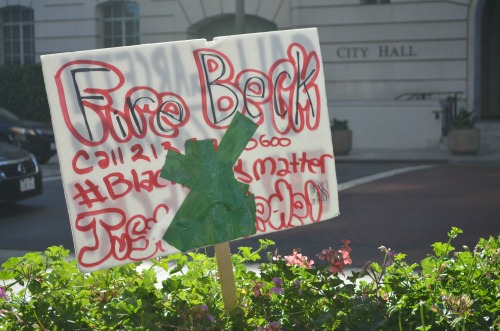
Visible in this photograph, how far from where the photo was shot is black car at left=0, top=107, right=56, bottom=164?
23.0 m

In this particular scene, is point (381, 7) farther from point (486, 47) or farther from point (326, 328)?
point (326, 328)

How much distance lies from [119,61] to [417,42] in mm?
24698

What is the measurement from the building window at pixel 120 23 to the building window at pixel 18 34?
8.89 feet

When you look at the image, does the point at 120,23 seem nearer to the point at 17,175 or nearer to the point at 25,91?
the point at 25,91

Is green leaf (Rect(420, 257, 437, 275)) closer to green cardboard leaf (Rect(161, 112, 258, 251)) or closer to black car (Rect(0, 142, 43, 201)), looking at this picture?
green cardboard leaf (Rect(161, 112, 258, 251))

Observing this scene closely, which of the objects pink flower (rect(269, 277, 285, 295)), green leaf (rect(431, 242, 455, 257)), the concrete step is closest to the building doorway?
the concrete step

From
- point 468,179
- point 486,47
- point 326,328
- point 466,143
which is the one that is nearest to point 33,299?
point 326,328

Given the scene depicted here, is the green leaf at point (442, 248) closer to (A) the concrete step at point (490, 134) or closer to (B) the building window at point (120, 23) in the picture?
(A) the concrete step at point (490, 134)

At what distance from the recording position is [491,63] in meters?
30.4

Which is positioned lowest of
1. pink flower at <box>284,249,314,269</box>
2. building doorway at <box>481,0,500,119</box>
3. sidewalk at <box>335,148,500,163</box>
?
sidewalk at <box>335,148,500,163</box>

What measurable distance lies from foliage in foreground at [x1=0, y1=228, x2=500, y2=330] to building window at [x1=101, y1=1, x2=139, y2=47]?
2789 cm

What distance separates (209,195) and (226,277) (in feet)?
1.21

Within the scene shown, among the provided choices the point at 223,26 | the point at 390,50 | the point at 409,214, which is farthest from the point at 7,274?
the point at 223,26

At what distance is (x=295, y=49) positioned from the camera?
4574 millimetres
